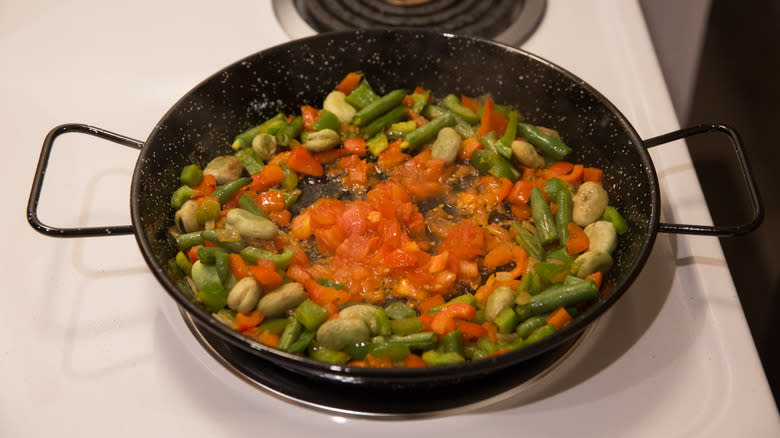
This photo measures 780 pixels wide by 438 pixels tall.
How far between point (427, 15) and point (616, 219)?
80 cm

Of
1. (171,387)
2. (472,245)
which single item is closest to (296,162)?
(472,245)

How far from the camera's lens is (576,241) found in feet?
4.69

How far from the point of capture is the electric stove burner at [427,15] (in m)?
1.88

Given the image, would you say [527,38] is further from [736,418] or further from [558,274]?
[736,418]

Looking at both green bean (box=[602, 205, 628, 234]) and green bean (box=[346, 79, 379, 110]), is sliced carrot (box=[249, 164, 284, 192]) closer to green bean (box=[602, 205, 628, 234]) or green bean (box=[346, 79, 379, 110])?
green bean (box=[346, 79, 379, 110])

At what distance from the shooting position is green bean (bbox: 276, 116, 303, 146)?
1659 mm

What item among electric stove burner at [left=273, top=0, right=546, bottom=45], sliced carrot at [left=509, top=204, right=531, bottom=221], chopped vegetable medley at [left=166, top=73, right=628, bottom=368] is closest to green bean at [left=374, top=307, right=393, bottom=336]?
chopped vegetable medley at [left=166, top=73, right=628, bottom=368]

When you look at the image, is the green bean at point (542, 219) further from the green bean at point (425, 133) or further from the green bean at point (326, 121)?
the green bean at point (326, 121)

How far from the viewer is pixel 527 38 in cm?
187

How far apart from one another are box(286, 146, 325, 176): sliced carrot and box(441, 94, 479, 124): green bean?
35 centimetres

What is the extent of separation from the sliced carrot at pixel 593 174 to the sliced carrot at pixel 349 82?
581mm

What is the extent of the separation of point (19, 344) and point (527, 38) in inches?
54.0

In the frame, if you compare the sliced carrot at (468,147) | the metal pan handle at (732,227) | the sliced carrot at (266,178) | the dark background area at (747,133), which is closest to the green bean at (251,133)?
the sliced carrot at (266,178)

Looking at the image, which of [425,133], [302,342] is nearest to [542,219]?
[425,133]
